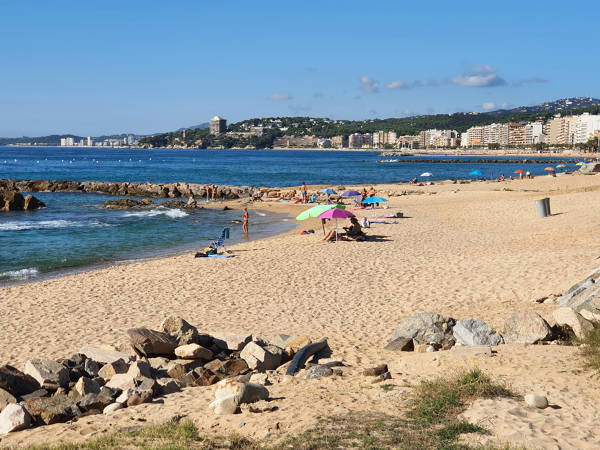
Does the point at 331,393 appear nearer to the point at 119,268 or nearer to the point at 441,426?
the point at 441,426

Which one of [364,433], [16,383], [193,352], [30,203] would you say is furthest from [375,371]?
[30,203]

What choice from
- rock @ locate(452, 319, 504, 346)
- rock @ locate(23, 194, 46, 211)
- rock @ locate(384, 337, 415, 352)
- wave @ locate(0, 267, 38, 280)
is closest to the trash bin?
rock @ locate(452, 319, 504, 346)

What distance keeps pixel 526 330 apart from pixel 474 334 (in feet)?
2.68

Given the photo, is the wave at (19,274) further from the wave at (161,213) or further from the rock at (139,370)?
the wave at (161,213)

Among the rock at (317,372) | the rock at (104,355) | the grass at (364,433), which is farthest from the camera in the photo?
the rock at (104,355)

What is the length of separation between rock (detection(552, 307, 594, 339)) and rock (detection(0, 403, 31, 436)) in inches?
307

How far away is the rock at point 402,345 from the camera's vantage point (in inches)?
375

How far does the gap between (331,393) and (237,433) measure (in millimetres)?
1647

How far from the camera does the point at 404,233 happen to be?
78.7ft

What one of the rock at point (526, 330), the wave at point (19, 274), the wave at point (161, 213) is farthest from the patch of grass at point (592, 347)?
the wave at point (161, 213)

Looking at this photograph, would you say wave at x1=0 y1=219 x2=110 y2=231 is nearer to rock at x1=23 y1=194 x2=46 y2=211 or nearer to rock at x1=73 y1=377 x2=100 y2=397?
rock at x1=23 y1=194 x2=46 y2=211

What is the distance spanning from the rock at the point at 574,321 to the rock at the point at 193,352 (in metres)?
5.73

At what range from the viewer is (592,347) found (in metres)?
7.92

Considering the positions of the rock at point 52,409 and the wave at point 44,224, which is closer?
the rock at point 52,409
